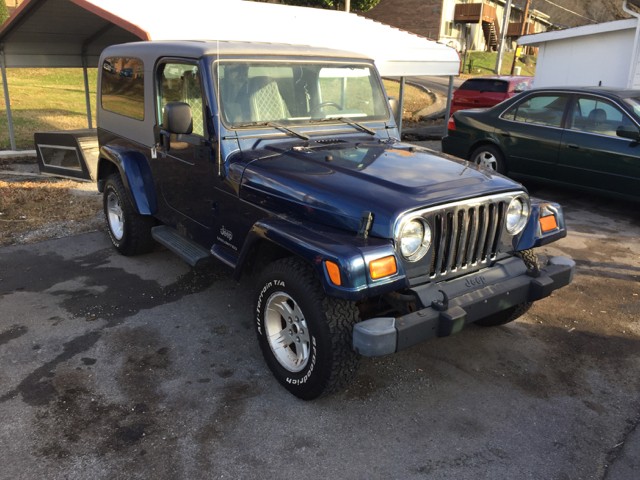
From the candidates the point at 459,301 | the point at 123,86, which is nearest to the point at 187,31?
the point at 123,86

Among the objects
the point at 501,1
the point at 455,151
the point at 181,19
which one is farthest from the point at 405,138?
the point at 501,1

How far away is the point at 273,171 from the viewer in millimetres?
3451

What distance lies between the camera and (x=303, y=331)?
3.15 m

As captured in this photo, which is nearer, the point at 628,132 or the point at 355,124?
the point at 355,124

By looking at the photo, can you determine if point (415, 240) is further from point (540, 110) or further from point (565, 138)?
point (540, 110)

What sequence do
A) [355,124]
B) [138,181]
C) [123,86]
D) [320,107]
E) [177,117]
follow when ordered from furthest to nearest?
[123,86] → [138,181] → [355,124] → [320,107] → [177,117]

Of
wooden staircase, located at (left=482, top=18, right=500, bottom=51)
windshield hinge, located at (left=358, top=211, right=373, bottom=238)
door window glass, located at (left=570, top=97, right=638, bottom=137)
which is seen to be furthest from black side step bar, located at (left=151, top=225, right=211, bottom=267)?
wooden staircase, located at (left=482, top=18, right=500, bottom=51)

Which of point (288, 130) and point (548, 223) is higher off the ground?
point (288, 130)

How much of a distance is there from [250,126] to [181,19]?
16.9 ft

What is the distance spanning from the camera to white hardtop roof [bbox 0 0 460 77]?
25.4 ft

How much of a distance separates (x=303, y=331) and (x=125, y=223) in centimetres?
287

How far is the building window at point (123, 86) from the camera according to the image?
4.78 metres

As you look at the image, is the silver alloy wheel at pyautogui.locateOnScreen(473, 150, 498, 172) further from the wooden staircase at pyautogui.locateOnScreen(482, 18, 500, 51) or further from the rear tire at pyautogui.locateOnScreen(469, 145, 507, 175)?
the wooden staircase at pyautogui.locateOnScreen(482, 18, 500, 51)

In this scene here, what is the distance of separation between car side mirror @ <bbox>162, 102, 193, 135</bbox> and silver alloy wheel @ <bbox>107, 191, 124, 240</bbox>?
6.74ft
